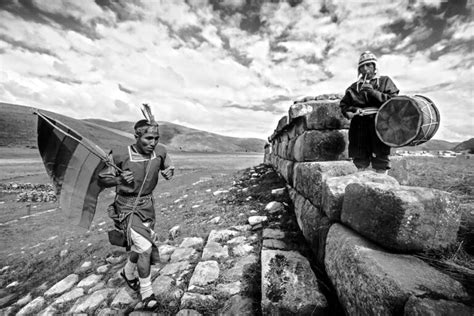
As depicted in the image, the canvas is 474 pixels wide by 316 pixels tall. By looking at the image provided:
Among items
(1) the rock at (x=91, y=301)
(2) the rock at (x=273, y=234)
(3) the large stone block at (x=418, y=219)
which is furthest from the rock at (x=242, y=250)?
(3) the large stone block at (x=418, y=219)

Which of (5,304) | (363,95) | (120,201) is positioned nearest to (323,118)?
(363,95)

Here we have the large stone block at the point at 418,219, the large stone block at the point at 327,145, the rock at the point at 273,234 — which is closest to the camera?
the large stone block at the point at 418,219

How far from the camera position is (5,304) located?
3.31 m

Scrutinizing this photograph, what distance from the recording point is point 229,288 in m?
2.34

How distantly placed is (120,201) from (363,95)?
4040mm

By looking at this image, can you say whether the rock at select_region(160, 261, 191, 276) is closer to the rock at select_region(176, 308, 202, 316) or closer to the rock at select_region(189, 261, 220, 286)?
the rock at select_region(189, 261, 220, 286)

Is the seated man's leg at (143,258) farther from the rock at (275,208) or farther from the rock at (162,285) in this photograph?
the rock at (275,208)

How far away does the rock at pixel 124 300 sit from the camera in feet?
8.36

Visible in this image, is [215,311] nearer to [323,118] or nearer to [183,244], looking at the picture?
[183,244]

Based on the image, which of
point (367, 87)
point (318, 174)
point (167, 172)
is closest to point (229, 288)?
point (318, 174)

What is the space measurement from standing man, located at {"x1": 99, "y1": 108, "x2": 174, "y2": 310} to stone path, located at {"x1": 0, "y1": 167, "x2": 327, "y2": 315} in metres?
0.35

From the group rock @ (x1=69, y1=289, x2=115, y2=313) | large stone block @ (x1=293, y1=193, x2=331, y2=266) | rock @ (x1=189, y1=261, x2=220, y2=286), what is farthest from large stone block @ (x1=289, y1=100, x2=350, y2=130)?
rock @ (x1=69, y1=289, x2=115, y2=313)

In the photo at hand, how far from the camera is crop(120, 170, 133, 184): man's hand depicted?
2867mm

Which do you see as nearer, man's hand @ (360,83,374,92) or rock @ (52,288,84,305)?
rock @ (52,288,84,305)
